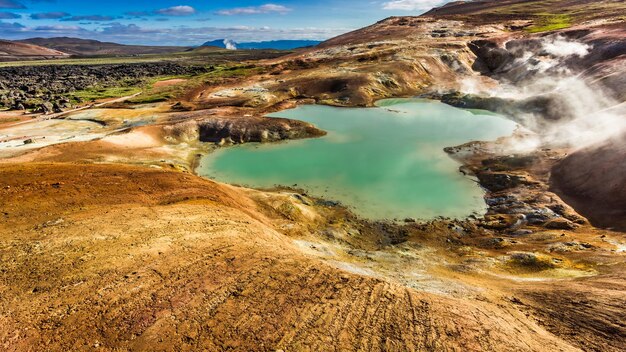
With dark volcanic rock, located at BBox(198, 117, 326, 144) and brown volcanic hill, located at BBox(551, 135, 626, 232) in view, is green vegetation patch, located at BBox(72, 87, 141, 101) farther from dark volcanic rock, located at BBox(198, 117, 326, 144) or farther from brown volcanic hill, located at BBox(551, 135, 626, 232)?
brown volcanic hill, located at BBox(551, 135, 626, 232)

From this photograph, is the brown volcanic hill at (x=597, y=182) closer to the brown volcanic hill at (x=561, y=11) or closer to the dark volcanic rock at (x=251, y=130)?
the dark volcanic rock at (x=251, y=130)

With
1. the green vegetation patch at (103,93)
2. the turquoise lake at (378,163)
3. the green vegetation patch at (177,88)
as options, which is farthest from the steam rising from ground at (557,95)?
the green vegetation patch at (103,93)

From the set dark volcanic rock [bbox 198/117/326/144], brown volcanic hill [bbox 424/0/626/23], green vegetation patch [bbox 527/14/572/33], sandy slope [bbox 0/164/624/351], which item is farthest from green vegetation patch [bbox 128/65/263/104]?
brown volcanic hill [bbox 424/0/626/23]

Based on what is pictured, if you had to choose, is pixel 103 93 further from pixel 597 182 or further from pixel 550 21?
pixel 550 21

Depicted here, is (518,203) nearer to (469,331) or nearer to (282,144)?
(469,331)

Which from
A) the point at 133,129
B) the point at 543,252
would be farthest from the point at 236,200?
the point at 133,129

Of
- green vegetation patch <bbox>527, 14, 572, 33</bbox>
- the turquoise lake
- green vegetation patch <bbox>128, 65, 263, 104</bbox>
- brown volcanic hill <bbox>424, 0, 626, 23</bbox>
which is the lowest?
the turquoise lake

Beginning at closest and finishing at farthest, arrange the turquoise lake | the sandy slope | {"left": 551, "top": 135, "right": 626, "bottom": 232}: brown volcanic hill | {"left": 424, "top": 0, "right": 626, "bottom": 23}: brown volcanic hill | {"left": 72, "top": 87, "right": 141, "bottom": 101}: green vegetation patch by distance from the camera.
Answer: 1. the sandy slope
2. {"left": 551, "top": 135, "right": 626, "bottom": 232}: brown volcanic hill
3. the turquoise lake
4. {"left": 72, "top": 87, "right": 141, "bottom": 101}: green vegetation patch
5. {"left": 424, "top": 0, "right": 626, "bottom": 23}: brown volcanic hill
